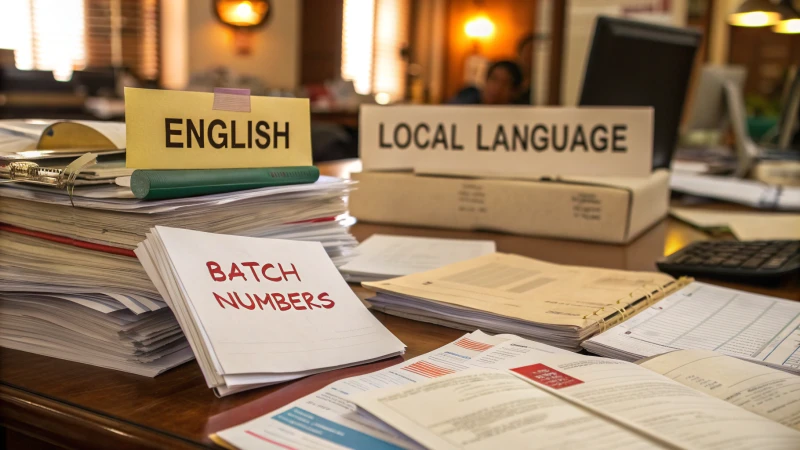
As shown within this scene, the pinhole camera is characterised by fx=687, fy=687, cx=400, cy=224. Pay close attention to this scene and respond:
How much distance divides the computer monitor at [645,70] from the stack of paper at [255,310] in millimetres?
1030

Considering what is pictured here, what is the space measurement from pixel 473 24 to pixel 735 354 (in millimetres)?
9107

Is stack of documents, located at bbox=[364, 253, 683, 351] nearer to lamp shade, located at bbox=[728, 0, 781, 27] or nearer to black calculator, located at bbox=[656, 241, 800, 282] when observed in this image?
black calculator, located at bbox=[656, 241, 800, 282]

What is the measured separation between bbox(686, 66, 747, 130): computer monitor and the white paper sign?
7.90 ft

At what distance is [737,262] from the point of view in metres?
0.92

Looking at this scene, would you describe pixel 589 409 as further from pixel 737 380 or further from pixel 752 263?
pixel 752 263

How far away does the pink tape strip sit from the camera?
66 cm

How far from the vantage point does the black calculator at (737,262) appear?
889 mm

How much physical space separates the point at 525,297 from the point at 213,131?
35 centimetres

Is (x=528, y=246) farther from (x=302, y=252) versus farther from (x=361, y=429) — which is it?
(x=361, y=429)

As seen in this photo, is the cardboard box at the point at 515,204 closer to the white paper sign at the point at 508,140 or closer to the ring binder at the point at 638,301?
the white paper sign at the point at 508,140

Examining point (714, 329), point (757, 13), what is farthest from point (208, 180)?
point (757, 13)

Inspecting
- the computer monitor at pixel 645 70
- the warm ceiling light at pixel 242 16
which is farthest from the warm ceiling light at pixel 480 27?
the computer monitor at pixel 645 70

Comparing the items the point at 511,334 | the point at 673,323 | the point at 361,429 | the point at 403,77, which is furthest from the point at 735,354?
the point at 403,77

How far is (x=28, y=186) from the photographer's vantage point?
0.61 m
